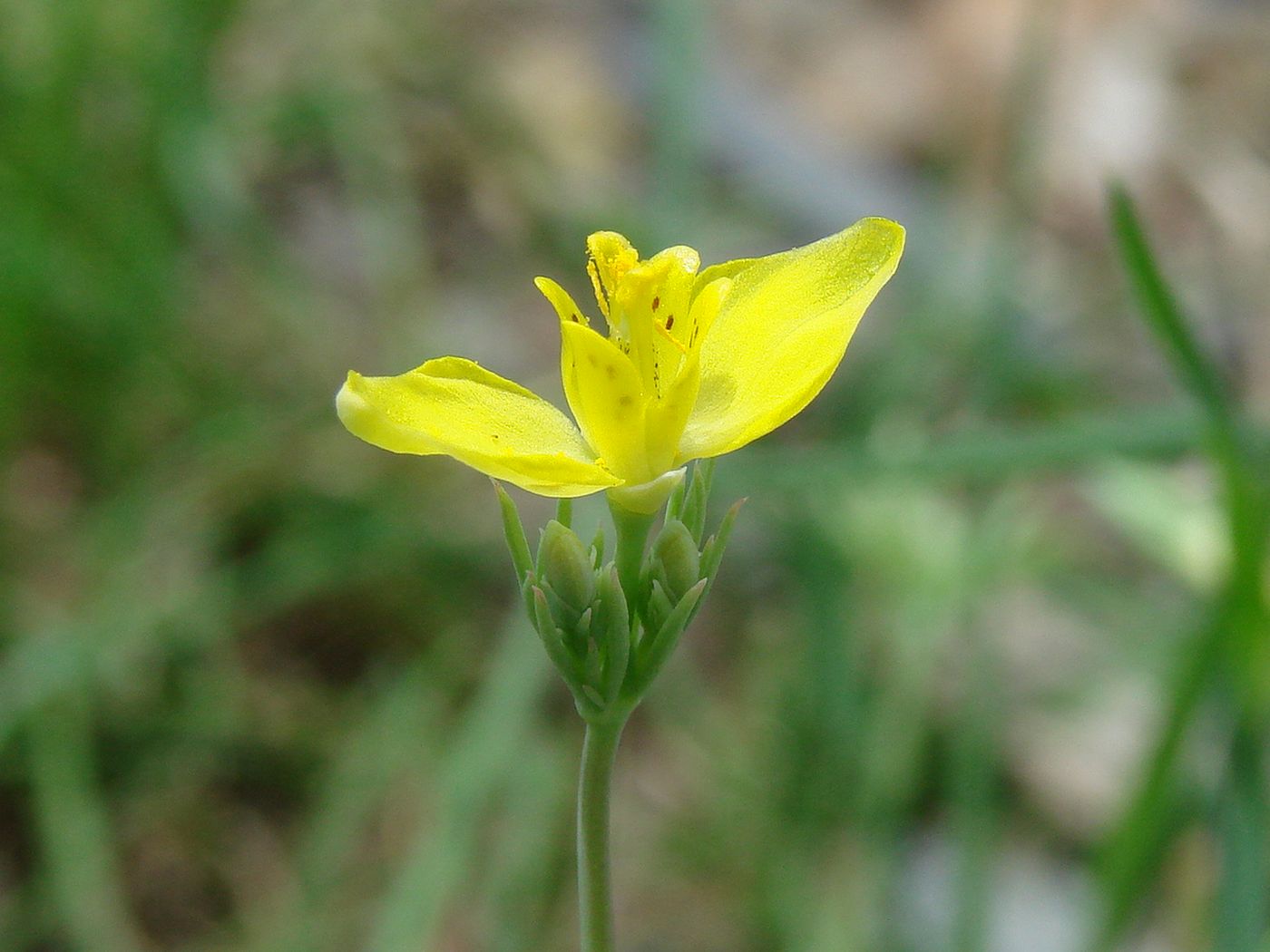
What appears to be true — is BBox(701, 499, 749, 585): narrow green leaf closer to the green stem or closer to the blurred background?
the green stem

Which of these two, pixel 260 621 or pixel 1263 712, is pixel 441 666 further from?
pixel 1263 712

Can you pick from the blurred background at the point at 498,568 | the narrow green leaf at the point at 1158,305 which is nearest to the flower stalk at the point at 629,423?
the narrow green leaf at the point at 1158,305

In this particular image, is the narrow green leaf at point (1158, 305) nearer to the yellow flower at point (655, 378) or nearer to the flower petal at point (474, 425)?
the yellow flower at point (655, 378)

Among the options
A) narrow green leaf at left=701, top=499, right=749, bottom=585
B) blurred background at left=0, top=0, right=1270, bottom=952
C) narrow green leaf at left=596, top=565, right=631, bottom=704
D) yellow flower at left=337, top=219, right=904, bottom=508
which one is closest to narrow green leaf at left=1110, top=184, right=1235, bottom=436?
blurred background at left=0, top=0, right=1270, bottom=952

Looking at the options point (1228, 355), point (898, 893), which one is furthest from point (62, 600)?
point (1228, 355)

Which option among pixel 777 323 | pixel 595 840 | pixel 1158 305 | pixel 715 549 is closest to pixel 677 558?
pixel 715 549
